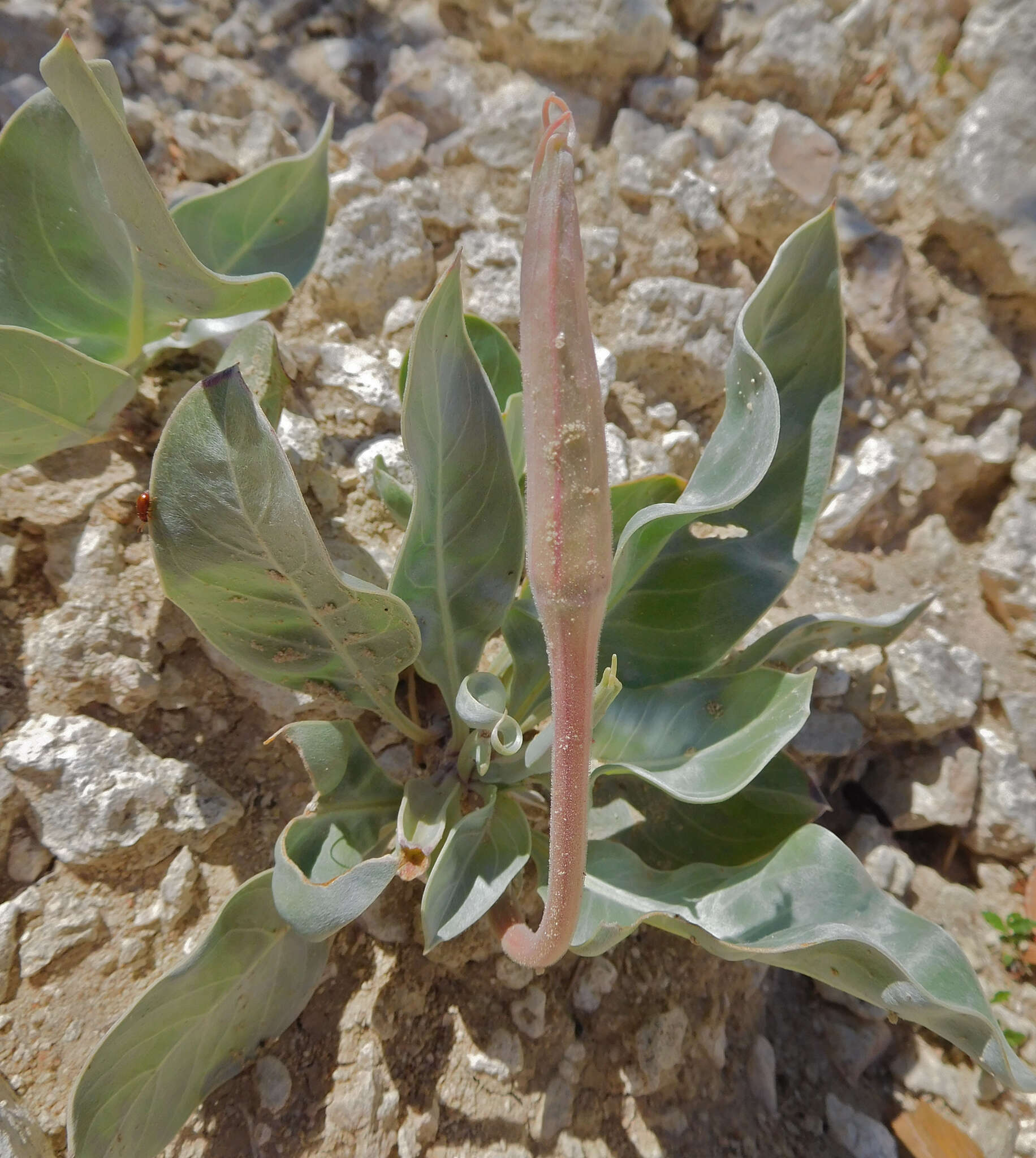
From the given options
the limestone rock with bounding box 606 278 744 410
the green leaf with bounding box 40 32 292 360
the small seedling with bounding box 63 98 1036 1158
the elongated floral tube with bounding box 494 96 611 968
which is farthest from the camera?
the limestone rock with bounding box 606 278 744 410

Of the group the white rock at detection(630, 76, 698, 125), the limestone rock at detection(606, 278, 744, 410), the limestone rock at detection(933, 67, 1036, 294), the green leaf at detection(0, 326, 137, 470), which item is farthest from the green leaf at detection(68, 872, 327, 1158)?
the limestone rock at detection(933, 67, 1036, 294)

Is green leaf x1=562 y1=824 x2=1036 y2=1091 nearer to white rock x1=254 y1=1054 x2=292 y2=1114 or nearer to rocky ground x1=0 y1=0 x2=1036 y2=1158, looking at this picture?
rocky ground x1=0 y1=0 x2=1036 y2=1158

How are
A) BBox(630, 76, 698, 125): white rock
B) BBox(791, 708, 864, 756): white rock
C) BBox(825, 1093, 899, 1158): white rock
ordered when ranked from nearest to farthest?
BBox(825, 1093, 899, 1158): white rock → BBox(791, 708, 864, 756): white rock → BBox(630, 76, 698, 125): white rock

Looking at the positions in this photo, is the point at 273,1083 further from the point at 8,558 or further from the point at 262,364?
the point at 262,364

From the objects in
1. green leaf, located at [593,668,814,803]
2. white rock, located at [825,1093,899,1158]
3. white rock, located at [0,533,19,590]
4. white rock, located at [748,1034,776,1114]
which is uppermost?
white rock, located at [0,533,19,590]

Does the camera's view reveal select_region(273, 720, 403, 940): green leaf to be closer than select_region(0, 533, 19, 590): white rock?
Yes

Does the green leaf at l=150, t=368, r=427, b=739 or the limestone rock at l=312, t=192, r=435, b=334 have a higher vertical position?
the limestone rock at l=312, t=192, r=435, b=334

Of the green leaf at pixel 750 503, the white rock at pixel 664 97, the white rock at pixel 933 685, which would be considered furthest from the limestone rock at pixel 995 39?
the white rock at pixel 933 685

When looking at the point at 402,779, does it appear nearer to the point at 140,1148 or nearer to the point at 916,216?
the point at 140,1148
